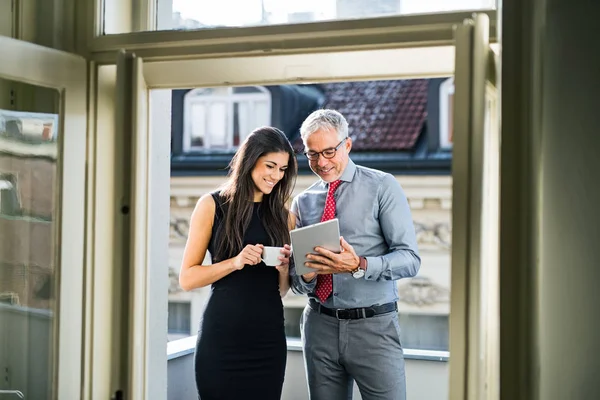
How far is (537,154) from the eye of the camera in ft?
A: 5.79

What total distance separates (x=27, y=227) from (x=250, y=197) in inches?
32.1

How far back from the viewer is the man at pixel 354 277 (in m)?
2.74

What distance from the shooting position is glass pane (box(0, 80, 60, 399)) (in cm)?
225

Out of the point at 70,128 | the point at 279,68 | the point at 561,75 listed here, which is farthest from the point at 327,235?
the point at 561,75

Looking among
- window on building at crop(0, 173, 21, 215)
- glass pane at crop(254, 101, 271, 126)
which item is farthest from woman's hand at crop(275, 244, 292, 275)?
glass pane at crop(254, 101, 271, 126)

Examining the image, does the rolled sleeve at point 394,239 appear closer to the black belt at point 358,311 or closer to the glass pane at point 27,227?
the black belt at point 358,311

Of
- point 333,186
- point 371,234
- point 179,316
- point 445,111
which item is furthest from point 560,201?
point 179,316

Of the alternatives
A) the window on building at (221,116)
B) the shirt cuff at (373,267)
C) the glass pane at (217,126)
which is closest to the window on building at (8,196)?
the shirt cuff at (373,267)

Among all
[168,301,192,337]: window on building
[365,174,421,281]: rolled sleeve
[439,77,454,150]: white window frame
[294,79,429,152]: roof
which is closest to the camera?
[365,174,421,281]: rolled sleeve

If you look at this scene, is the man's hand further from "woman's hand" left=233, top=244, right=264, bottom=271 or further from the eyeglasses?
the eyeglasses

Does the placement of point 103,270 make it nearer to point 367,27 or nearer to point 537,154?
point 367,27

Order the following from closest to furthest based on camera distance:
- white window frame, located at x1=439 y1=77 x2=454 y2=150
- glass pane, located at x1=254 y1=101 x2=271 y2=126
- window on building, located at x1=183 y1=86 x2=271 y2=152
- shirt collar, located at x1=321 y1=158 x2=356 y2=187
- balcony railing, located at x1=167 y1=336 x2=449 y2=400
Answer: shirt collar, located at x1=321 y1=158 x2=356 y2=187
balcony railing, located at x1=167 y1=336 x2=449 y2=400
white window frame, located at x1=439 y1=77 x2=454 y2=150
glass pane, located at x1=254 y1=101 x2=271 y2=126
window on building, located at x1=183 y1=86 x2=271 y2=152

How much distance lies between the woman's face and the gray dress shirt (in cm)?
23

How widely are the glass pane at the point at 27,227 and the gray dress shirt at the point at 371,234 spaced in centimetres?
92
